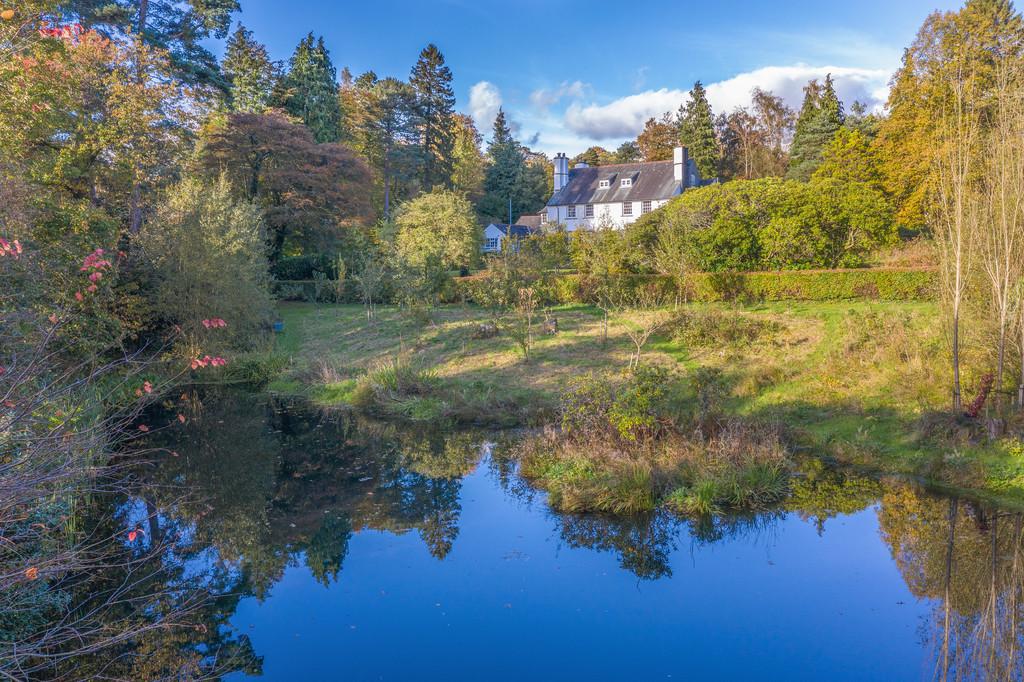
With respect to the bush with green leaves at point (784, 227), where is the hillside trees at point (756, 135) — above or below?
above

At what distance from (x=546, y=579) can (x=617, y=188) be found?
4517 centimetres

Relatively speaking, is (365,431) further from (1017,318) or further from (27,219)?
(1017,318)

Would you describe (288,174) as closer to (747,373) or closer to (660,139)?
(747,373)

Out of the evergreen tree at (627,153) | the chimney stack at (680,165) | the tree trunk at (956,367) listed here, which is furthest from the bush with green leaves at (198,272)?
the evergreen tree at (627,153)

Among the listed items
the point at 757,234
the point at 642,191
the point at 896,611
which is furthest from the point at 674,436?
the point at 642,191

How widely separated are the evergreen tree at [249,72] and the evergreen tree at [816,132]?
34.5m

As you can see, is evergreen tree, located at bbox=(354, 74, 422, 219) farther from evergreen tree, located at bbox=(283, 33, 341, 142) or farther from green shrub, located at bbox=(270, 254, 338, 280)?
green shrub, located at bbox=(270, 254, 338, 280)

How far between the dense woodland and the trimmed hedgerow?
852mm

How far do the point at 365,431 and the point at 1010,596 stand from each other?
12.2 m

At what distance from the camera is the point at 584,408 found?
460 inches

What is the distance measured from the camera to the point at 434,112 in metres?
52.2

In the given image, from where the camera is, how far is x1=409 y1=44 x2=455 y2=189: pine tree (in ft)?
168

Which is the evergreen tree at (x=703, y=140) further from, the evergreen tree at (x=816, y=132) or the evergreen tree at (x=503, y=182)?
the evergreen tree at (x=503, y=182)

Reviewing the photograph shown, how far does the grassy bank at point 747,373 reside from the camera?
11281 mm
